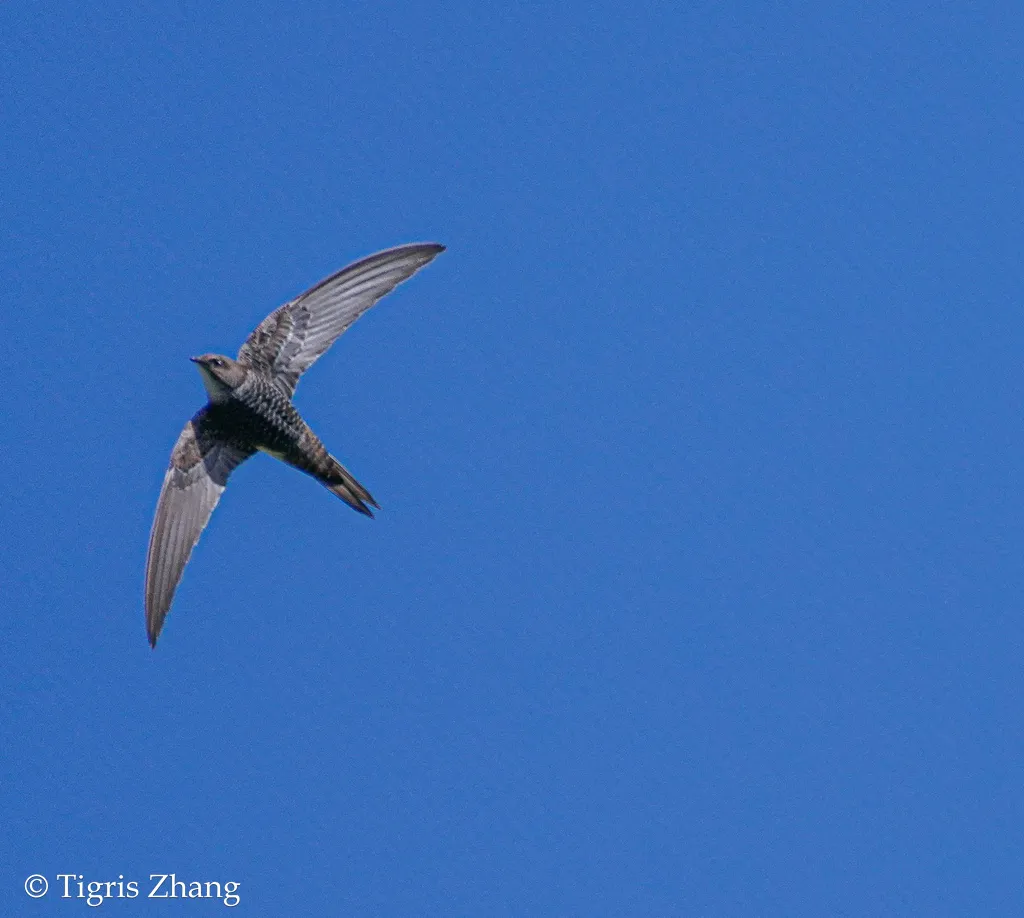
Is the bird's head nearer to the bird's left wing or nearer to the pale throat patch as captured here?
the pale throat patch

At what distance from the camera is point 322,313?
7.48 metres

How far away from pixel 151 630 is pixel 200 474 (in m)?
0.90

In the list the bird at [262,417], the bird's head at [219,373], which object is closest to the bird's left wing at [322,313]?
the bird at [262,417]

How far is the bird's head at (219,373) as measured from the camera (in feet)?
22.7

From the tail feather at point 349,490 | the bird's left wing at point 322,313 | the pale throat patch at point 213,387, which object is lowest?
the tail feather at point 349,490

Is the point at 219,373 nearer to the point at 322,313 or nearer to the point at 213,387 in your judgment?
the point at 213,387

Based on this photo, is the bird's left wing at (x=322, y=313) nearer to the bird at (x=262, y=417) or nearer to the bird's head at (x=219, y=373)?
the bird at (x=262, y=417)

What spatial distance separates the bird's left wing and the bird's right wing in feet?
1.39

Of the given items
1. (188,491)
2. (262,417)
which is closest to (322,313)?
(262,417)

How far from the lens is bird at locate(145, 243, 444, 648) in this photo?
277 inches

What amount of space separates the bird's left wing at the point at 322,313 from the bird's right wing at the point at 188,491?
1.39 ft

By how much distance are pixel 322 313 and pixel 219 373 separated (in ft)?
2.49

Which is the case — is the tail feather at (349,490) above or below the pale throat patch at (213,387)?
below

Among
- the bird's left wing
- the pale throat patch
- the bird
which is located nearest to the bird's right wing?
the bird
